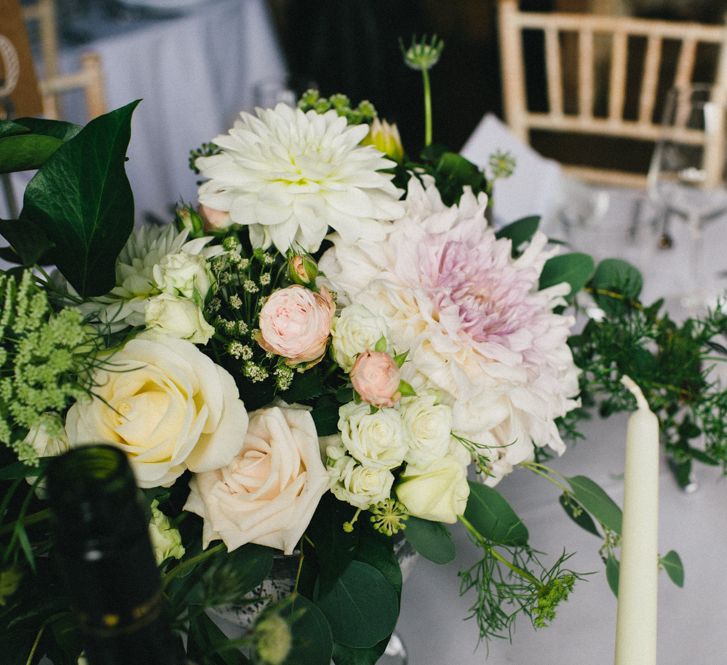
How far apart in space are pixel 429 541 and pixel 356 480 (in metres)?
0.09

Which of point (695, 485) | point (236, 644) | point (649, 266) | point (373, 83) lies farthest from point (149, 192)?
point (236, 644)

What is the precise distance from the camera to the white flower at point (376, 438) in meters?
0.48

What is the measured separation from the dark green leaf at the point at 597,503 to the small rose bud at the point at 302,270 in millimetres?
285

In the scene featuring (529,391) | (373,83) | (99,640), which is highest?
(99,640)

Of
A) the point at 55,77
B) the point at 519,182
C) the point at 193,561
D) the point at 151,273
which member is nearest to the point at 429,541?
the point at 193,561

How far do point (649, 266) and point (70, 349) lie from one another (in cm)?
92

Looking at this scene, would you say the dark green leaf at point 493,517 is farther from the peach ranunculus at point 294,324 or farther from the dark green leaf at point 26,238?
the dark green leaf at point 26,238

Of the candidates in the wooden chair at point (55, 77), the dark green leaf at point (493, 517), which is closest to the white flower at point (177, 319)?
the dark green leaf at point (493, 517)

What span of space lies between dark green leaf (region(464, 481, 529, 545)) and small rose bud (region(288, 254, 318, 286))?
0.20 metres

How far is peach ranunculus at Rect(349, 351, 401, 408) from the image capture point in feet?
1.53

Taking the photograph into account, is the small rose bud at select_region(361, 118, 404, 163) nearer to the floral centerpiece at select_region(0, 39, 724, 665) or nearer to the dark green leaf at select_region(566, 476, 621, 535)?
the floral centerpiece at select_region(0, 39, 724, 665)

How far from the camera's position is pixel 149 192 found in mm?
2447

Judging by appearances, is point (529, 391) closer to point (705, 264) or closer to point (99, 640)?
point (99, 640)

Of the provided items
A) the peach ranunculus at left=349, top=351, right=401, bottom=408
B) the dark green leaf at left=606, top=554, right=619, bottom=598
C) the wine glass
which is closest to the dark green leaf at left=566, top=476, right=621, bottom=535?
the dark green leaf at left=606, top=554, right=619, bottom=598
